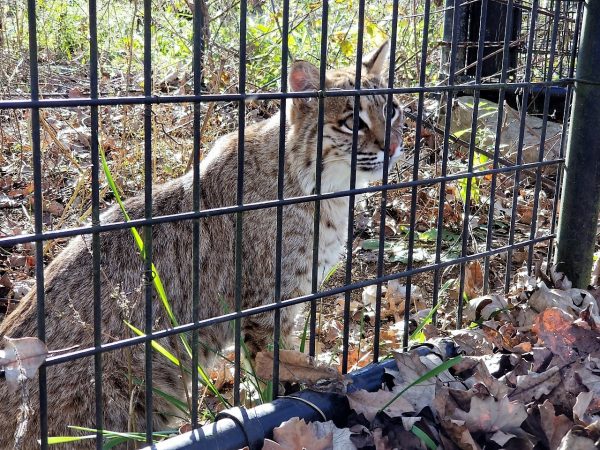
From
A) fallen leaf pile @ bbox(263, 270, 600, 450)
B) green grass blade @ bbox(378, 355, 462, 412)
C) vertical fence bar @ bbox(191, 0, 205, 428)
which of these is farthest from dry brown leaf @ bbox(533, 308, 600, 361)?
vertical fence bar @ bbox(191, 0, 205, 428)

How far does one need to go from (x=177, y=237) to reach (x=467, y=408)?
4.86ft

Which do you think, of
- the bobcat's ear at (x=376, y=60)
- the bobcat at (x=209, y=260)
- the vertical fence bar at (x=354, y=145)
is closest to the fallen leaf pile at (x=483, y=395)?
the vertical fence bar at (x=354, y=145)

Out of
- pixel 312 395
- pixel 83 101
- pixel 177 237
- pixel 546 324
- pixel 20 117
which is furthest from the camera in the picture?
pixel 20 117

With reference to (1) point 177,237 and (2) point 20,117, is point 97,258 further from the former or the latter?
(2) point 20,117

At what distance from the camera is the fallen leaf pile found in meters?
2.37

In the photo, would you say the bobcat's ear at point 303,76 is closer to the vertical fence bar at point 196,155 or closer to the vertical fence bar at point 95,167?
the vertical fence bar at point 196,155

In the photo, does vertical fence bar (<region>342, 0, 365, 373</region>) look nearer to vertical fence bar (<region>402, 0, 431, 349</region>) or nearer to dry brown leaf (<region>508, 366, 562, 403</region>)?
vertical fence bar (<region>402, 0, 431, 349</region>)

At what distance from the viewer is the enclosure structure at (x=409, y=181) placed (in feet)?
6.56

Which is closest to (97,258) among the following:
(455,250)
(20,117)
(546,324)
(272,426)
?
(272,426)

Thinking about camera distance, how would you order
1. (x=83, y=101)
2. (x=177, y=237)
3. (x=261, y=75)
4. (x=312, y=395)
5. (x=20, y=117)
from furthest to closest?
(x=261, y=75) < (x=20, y=117) < (x=177, y=237) < (x=312, y=395) < (x=83, y=101)

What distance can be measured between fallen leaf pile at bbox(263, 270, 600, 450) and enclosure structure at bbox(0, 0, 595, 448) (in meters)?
0.19

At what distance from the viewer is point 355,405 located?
99.3 inches

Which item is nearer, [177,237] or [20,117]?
[177,237]

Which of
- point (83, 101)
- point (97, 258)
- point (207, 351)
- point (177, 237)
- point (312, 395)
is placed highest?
point (83, 101)
